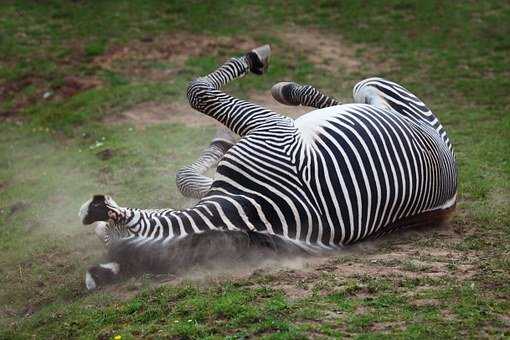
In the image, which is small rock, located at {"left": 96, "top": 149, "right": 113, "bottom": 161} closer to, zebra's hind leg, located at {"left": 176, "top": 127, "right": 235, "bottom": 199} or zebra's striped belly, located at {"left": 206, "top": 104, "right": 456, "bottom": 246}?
zebra's hind leg, located at {"left": 176, "top": 127, "right": 235, "bottom": 199}

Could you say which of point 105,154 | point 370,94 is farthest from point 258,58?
point 105,154

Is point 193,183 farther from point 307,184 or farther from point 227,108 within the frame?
point 307,184

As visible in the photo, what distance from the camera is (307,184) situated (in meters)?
6.22

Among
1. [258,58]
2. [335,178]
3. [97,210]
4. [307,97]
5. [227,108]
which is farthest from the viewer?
[258,58]

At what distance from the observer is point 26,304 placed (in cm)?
651

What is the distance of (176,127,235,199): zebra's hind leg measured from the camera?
287 inches

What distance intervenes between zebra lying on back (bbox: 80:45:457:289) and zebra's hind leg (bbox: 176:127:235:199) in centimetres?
1

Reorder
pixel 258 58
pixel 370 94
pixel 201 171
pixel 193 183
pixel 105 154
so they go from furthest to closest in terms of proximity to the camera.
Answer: pixel 105 154 < pixel 258 58 < pixel 370 94 < pixel 201 171 < pixel 193 183

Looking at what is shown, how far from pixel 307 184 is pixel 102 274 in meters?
1.54

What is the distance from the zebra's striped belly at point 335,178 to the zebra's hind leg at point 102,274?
0.84 meters

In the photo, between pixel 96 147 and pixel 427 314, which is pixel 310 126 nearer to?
pixel 427 314

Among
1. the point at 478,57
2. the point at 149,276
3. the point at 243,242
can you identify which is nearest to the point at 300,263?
the point at 243,242

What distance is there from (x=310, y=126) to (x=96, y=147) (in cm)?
529

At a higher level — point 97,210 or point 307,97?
point 307,97
